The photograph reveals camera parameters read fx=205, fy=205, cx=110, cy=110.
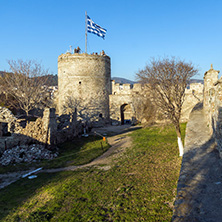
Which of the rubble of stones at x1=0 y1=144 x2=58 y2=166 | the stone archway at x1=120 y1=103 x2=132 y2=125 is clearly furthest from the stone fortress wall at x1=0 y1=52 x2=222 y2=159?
the rubble of stones at x1=0 y1=144 x2=58 y2=166

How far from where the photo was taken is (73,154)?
47.2 feet

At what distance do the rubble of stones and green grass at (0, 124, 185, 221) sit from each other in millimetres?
3196

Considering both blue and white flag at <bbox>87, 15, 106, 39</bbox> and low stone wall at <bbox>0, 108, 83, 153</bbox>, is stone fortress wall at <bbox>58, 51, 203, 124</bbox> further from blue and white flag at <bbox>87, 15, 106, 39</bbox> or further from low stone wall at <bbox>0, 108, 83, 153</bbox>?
low stone wall at <bbox>0, 108, 83, 153</bbox>

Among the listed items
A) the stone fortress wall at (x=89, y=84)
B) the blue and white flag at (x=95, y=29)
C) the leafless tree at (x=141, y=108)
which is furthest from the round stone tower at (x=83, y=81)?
the leafless tree at (x=141, y=108)

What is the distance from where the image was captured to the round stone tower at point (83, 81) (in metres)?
26.0

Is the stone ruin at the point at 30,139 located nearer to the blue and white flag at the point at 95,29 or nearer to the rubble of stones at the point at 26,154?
the rubble of stones at the point at 26,154

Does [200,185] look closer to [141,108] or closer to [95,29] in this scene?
[141,108]

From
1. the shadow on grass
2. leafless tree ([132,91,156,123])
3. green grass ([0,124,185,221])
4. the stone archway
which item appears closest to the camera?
green grass ([0,124,185,221])

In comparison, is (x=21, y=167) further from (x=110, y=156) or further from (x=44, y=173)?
(x=110, y=156)

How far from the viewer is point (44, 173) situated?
10.9 m

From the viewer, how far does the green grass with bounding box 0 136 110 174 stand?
12119 millimetres

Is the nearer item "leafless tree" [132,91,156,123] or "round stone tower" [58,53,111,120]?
"round stone tower" [58,53,111,120]

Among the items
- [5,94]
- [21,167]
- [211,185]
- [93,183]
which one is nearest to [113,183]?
[93,183]

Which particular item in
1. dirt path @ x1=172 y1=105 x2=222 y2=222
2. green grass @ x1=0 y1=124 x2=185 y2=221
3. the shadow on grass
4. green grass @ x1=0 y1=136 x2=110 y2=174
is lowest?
green grass @ x1=0 y1=136 x2=110 y2=174
